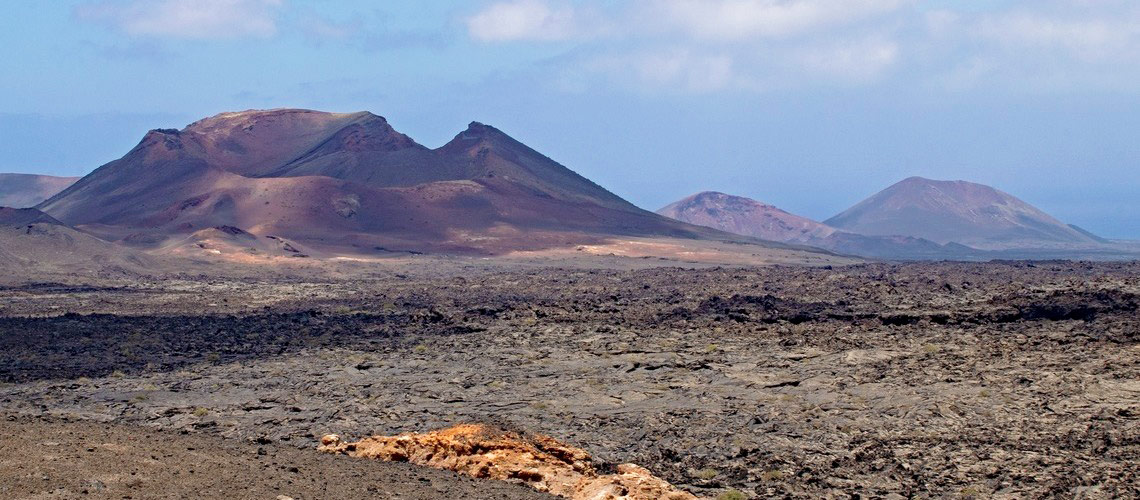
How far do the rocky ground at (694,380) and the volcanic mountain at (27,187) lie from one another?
148 metres

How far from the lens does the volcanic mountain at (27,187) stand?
576 ft

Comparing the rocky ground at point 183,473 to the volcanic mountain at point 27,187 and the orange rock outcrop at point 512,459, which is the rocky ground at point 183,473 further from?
the volcanic mountain at point 27,187

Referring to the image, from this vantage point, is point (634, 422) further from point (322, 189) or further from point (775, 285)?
point (322, 189)

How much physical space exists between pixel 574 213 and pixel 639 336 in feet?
267

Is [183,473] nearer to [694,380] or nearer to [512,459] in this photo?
[512,459]

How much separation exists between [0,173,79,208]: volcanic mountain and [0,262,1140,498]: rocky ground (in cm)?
14810

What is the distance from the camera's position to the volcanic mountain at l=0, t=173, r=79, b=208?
17556cm

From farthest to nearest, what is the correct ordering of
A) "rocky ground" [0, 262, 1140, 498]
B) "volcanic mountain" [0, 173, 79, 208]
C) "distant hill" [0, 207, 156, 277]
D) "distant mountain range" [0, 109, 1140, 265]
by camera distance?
"volcanic mountain" [0, 173, 79, 208] → "distant mountain range" [0, 109, 1140, 265] → "distant hill" [0, 207, 156, 277] → "rocky ground" [0, 262, 1140, 498]

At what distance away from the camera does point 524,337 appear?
102ft

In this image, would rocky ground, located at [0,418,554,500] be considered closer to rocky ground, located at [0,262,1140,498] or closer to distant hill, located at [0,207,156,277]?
rocky ground, located at [0,262,1140,498]

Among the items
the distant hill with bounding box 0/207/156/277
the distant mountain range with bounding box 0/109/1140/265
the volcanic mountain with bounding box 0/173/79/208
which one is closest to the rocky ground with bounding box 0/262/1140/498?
the distant hill with bounding box 0/207/156/277

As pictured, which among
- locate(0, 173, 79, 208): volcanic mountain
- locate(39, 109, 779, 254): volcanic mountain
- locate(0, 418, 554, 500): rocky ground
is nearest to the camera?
locate(0, 418, 554, 500): rocky ground

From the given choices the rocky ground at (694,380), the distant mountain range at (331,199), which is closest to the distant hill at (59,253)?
the distant mountain range at (331,199)

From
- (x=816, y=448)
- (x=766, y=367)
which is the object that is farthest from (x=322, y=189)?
(x=816, y=448)
